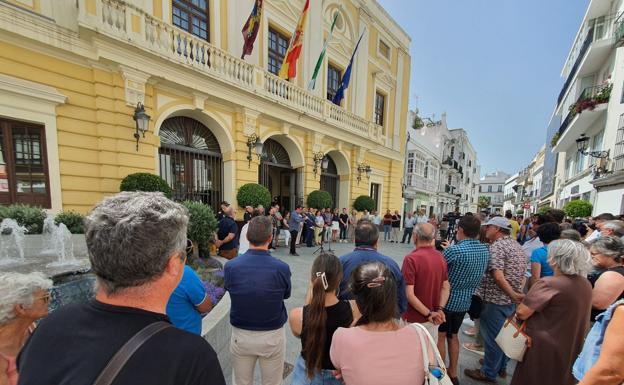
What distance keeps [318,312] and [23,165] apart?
7303 mm

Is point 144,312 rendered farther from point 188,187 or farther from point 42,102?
point 188,187

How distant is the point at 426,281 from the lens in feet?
8.25

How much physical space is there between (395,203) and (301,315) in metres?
15.7

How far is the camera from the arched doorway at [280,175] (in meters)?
10.2

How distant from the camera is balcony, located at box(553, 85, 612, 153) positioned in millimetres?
10445

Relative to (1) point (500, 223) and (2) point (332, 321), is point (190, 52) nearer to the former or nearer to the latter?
(2) point (332, 321)

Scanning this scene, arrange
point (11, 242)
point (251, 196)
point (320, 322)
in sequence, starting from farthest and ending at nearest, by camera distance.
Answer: point (251, 196)
point (11, 242)
point (320, 322)

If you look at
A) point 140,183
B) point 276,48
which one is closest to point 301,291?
point 140,183

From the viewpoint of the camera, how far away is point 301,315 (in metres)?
1.62

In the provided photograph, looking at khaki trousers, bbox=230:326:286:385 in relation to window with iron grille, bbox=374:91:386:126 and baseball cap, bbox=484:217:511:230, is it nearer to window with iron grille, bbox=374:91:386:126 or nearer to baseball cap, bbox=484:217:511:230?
baseball cap, bbox=484:217:511:230

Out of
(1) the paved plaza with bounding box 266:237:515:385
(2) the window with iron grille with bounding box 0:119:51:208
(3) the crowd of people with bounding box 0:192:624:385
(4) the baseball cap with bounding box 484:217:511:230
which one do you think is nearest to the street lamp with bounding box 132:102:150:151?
(2) the window with iron grille with bounding box 0:119:51:208

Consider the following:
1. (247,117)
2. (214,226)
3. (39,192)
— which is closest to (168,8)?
(247,117)

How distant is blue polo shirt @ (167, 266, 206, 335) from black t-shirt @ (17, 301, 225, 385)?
3.51 ft

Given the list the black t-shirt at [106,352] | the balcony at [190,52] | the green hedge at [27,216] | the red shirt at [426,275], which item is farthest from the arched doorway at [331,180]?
the black t-shirt at [106,352]
